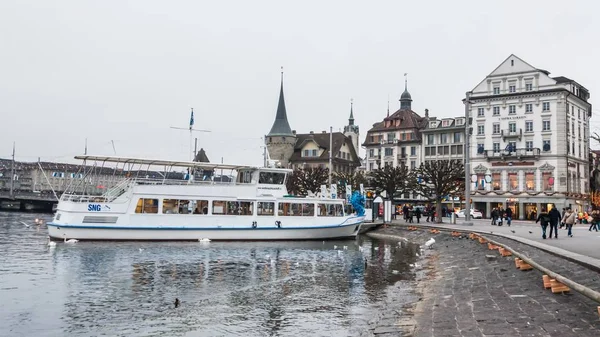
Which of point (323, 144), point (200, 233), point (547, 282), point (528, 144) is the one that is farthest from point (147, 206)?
point (323, 144)

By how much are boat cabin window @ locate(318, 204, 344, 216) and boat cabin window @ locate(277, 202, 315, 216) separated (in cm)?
77

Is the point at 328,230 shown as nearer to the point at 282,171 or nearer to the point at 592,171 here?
the point at 282,171

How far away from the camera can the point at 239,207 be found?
41.3 m

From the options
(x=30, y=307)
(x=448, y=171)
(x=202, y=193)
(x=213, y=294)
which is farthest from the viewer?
(x=448, y=171)

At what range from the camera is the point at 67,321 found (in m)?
14.4

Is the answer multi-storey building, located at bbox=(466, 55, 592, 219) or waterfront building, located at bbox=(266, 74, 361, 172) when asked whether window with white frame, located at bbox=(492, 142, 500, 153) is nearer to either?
multi-storey building, located at bbox=(466, 55, 592, 219)

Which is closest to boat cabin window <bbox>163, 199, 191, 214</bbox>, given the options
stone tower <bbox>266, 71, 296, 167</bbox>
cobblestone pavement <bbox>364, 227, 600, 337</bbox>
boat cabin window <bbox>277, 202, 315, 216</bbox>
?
boat cabin window <bbox>277, 202, 315, 216</bbox>

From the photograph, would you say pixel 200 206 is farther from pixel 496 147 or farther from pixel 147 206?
pixel 496 147

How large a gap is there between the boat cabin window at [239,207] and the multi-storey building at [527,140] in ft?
132

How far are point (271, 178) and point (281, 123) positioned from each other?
74960 millimetres

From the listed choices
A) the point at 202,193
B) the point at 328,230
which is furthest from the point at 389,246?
the point at 202,193

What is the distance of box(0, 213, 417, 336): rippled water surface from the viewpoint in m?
14.0

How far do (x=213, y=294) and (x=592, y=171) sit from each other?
90.1m

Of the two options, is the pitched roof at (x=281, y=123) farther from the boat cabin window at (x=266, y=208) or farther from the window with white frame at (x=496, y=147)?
the boat cabin window at (x=266, y=208)
